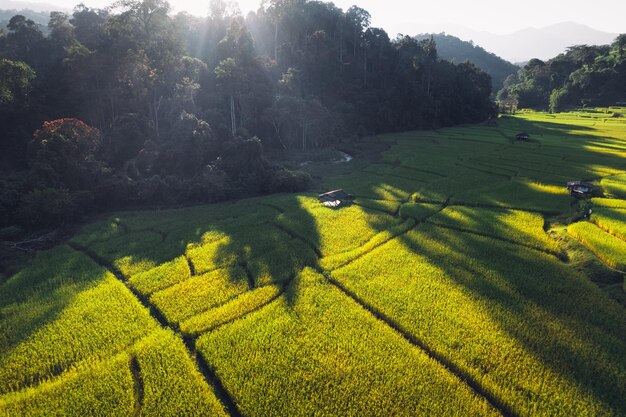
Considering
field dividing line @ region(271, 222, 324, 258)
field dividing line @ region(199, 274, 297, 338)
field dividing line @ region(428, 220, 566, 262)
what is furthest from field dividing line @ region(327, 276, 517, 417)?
field dividing line @ region(428, 220, 566, 262)

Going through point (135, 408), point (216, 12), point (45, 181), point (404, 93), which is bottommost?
point (135, 408)

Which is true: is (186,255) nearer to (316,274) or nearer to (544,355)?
(316,274)

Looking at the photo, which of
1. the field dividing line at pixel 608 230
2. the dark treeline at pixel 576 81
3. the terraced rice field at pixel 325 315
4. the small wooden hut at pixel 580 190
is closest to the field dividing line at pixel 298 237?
the terraced rice field at pixel 325 315

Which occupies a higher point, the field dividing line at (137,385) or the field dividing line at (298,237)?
the field dividing line at (298,237)

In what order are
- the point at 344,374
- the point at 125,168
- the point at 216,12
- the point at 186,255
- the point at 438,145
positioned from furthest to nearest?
the point at 216,12, the point at 438,145, the point at 125,168, the point at 186,255, the point at 344,374

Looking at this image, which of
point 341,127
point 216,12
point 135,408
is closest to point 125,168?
point 135,408

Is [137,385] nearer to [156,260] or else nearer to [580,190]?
[156,260]

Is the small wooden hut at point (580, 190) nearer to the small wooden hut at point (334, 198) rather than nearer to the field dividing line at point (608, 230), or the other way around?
the field dividing line at point (608, 230)

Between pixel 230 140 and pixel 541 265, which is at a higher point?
pixel 230 140
